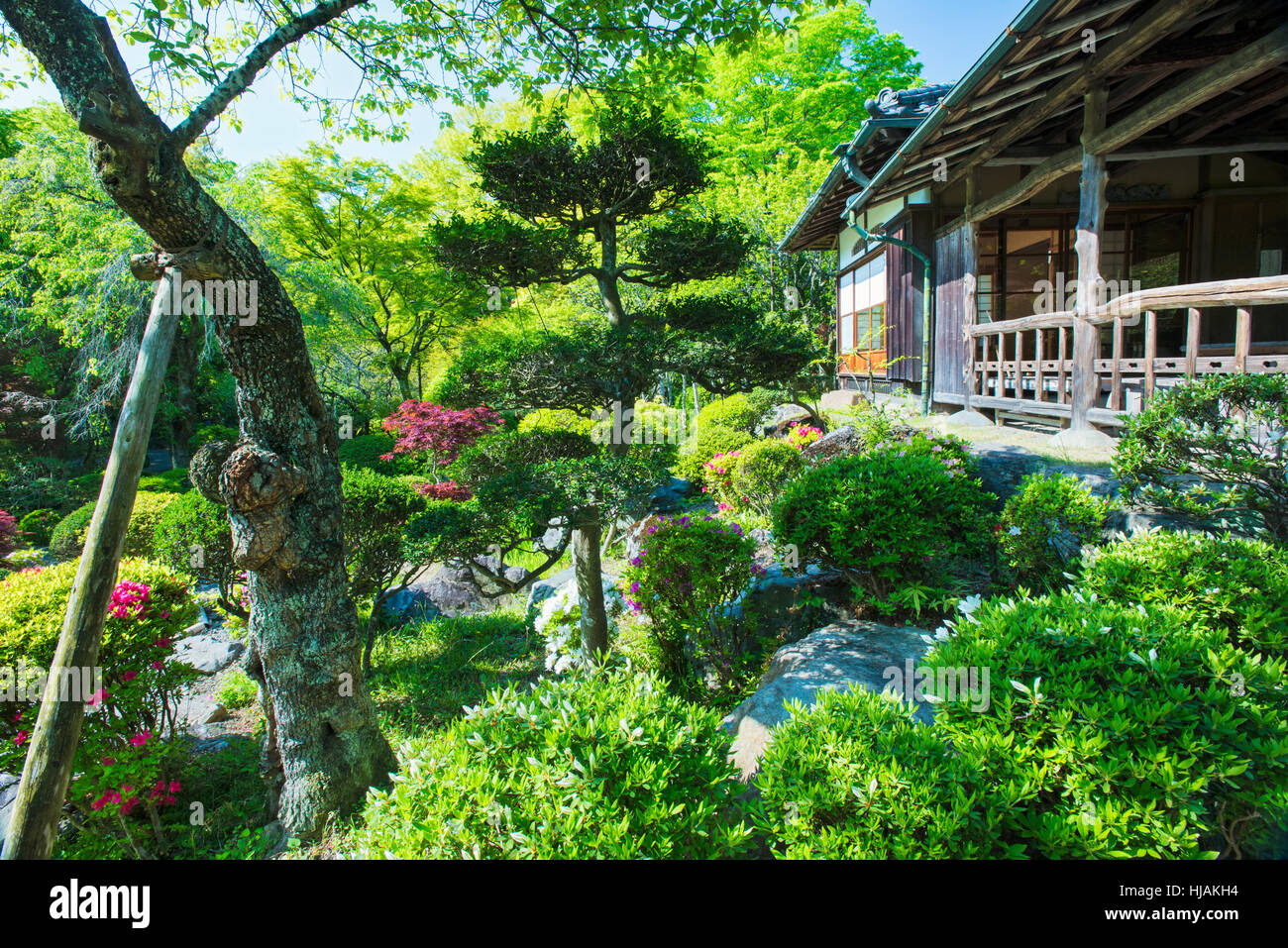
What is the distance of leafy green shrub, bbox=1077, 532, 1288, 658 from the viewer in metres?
3.01

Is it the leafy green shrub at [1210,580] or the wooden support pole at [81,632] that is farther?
the leafy green shrub at [1210,580]

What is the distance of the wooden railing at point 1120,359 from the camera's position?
177 inches

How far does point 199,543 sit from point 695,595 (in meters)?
5.06

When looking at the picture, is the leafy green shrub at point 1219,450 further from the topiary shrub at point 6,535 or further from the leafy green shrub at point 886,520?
the topiary shrub at point 6,535

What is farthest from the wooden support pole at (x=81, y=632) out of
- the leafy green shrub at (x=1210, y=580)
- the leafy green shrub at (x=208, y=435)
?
the leafy green shrub at (x=208, y=435)

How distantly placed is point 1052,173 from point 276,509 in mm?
8749

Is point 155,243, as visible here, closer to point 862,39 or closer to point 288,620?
point 288,620

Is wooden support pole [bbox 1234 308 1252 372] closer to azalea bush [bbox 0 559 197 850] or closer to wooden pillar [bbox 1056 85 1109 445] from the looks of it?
wooden pillar [bbox 1056 85 1109 445]

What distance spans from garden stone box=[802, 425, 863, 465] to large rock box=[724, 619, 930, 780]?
3.17m

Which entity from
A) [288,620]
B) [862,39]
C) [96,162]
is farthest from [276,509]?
[862,39]

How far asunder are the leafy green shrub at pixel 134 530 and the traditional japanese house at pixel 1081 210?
1098cm

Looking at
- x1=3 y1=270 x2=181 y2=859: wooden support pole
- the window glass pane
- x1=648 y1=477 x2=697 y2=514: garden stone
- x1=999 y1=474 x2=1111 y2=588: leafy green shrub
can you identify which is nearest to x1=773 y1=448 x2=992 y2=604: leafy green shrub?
x1=999 y1=474 x2=1111 y2=588: leafy green shrub

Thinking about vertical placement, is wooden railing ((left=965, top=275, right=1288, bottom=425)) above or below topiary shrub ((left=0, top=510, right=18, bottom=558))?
above
